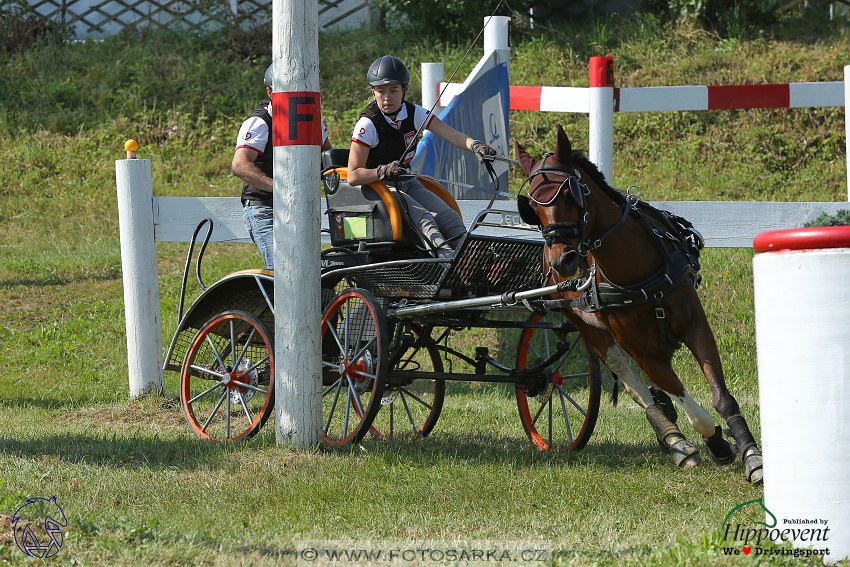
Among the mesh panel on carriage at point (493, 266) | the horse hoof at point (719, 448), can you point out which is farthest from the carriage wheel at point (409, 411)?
the horse hoof at point (719, 448)

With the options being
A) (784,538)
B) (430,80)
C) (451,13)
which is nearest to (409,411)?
(430,80)

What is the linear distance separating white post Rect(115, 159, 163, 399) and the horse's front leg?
4239 mm

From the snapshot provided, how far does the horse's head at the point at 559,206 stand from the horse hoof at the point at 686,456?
1350 mm

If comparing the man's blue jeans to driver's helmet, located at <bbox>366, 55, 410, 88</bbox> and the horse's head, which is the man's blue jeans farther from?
the horse's head

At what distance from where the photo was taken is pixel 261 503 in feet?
14.2

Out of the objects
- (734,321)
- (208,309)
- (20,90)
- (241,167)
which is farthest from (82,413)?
(20,90)

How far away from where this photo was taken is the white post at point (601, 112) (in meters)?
7.31

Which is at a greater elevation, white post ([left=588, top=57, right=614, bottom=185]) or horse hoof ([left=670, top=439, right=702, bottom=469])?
white post ([left=588, top=57, right=614, bottom=185])

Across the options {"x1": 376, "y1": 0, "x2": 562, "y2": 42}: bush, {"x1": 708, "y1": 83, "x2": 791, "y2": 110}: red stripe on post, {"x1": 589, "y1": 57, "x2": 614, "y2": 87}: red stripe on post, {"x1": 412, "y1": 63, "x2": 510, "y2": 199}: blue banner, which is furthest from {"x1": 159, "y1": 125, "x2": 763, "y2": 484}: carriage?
{"x1": 376, "y1": 0, "x2": 562, "y2": 42}: bush

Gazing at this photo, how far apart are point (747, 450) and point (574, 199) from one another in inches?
55.7

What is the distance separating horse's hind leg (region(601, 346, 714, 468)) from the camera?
490 centimetres

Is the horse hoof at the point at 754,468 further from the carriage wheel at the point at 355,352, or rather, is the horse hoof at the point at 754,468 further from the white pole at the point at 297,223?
the white pole at the point at 297,223

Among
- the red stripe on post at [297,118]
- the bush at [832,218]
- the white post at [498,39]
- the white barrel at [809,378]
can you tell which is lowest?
the white barrel at [809,378]

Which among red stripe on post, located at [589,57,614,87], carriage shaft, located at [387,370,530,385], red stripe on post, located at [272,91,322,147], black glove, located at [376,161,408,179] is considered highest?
red stripe on post, located at [589,57,614,87]
